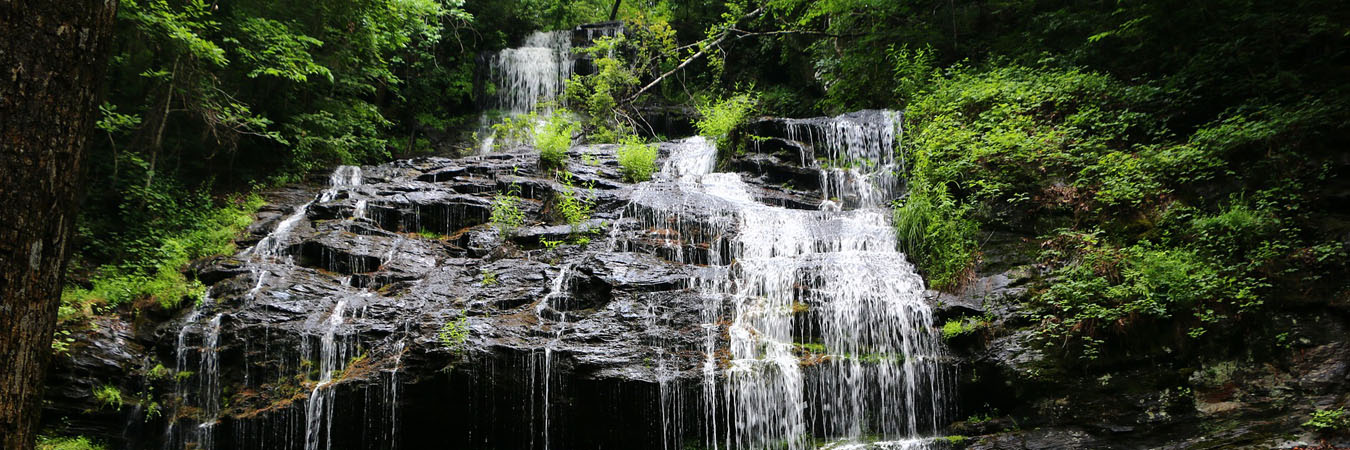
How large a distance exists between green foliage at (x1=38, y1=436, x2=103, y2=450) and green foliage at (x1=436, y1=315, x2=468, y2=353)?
12.6ft

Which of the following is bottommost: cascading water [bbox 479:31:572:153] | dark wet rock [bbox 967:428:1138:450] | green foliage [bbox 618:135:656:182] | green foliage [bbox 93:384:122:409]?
dark wet rock [bbox 967:428:1138:450]

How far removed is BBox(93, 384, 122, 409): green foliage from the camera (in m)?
7.25

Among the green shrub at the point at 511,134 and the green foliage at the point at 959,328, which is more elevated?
the green shrub at the point at 511,134

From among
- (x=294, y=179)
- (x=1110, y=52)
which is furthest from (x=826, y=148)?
(x=294, y=179)

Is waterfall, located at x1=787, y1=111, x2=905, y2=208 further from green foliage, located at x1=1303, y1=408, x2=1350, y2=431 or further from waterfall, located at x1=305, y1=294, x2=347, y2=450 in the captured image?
waterfall, located at x1=305, y1=294, x2=347, y2=450

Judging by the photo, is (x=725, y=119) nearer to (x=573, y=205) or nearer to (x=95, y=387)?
(x=573, y=205)

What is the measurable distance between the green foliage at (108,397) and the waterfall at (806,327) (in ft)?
19.9

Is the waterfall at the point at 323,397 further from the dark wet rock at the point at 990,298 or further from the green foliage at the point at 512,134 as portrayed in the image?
the green foliage at the point at 512,134

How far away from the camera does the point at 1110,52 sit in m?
10.2

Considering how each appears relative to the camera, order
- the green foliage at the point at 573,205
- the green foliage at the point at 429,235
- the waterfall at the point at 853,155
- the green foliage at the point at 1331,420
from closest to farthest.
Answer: the green foliage at the point at 1331,420
the green foliage at the point at 573,205
the green foliage at the point at 429,235
the waterfall at the point at 853,155

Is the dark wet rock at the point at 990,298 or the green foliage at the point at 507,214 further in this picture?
the green foliage at the point at 507,214

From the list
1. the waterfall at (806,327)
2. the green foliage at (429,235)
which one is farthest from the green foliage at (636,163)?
the green foliage at (429,235)

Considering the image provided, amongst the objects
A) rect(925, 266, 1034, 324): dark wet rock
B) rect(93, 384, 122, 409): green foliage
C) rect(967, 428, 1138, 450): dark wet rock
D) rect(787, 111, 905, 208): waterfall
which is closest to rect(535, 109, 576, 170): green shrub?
rect(787, 111, 905, 208): waterfall

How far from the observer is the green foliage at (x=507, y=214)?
32.3 ft
